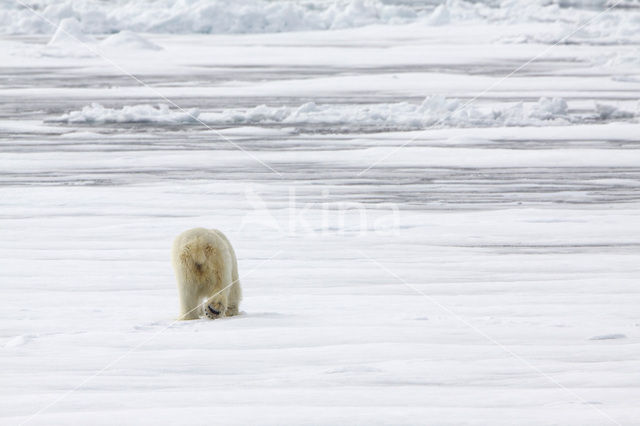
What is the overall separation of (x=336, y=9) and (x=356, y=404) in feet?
138

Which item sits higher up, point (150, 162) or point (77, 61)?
point (77, 61)

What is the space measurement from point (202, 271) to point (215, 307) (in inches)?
8.8

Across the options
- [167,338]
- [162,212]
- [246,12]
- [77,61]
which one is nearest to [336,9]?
[246,12]

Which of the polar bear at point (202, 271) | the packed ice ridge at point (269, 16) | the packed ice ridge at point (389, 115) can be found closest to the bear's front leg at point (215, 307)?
the polar bear at point (202, 271)

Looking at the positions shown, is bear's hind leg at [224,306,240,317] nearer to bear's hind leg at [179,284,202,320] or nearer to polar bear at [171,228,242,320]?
polar bear at [171,228,242,320]

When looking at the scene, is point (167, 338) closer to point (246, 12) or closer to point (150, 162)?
point (150, 162)

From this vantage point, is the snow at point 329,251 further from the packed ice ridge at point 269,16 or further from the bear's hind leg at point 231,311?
the packed ice ridge at point 269,16

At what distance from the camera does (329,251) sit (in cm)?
665

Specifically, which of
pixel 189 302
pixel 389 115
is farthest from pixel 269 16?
pixel 189 302

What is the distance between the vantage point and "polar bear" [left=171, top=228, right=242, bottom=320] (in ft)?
14.6

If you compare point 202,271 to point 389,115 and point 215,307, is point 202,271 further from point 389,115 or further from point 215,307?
point 389,115

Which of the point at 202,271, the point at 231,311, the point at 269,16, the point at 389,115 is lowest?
the point at 231,311

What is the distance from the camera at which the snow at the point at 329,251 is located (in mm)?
3533

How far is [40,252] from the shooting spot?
6508 mm
